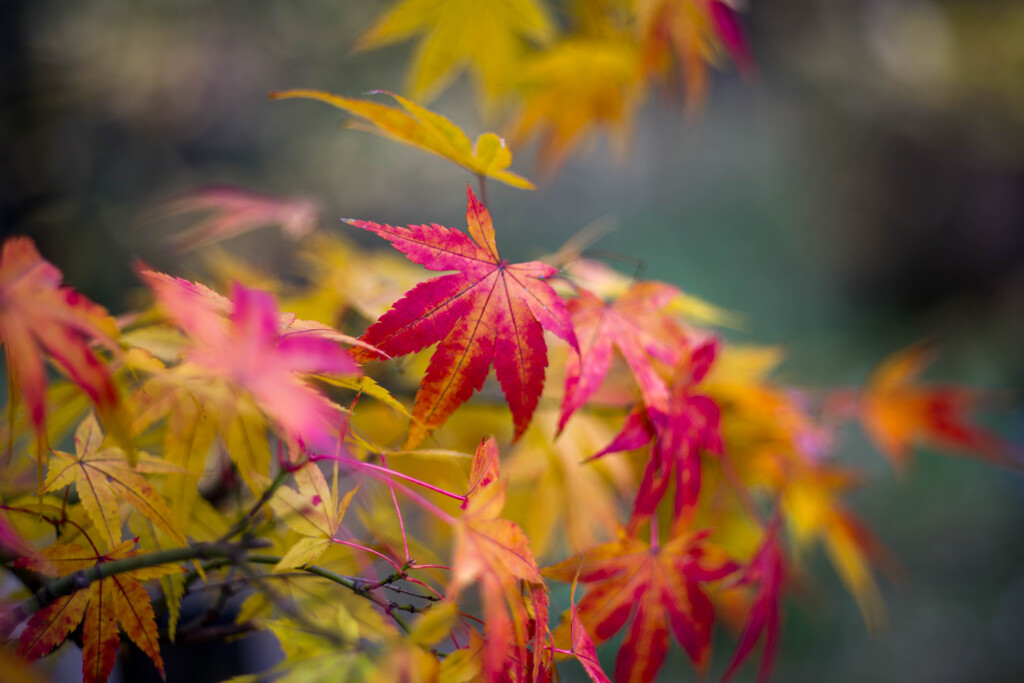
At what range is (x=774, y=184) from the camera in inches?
122

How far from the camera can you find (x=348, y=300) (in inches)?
22.4

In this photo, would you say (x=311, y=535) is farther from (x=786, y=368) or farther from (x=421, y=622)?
(x=786, y=368)

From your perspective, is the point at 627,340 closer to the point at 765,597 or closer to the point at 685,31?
the point at 765,597

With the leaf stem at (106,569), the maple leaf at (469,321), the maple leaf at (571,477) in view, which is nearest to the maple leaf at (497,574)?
the maple leaf at (469,321)

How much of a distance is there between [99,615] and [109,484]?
7 centimetres

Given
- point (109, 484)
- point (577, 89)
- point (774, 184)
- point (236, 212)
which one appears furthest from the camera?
point (774, 184)

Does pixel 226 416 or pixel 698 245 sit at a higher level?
pixel 226 416

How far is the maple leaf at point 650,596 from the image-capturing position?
42 cm

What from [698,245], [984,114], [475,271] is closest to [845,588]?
[698,245]

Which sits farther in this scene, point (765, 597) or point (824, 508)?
point (824, 508)

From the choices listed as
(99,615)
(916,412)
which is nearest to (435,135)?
(99,615)

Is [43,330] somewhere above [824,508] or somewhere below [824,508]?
above

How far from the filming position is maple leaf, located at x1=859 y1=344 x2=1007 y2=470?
736mm

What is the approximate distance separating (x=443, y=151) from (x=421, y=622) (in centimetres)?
30
